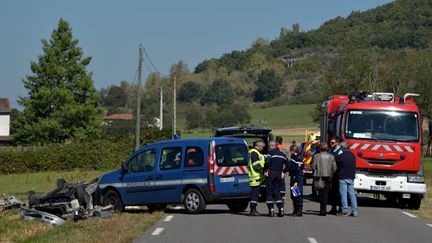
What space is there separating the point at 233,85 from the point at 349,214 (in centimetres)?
12352

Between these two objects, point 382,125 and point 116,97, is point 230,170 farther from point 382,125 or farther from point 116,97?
point 116,97

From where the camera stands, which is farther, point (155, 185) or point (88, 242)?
point (155, 185)

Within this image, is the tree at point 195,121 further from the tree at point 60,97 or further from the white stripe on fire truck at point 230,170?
the white stripe on fire truck at point 230,170

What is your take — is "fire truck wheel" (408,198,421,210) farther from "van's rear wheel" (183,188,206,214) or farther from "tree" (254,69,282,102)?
"tree" (254,69,282,102)

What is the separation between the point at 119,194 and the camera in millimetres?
19906

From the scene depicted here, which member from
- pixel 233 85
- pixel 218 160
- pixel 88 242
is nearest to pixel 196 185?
pixel 218 160

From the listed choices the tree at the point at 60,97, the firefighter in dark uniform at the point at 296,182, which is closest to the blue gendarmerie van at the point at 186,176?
the firefighter in dark uniform at the point at 296,182

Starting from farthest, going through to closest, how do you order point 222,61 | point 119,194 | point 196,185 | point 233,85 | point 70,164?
1. point 222,61
2. point 233,85
3. point 70,164
4. point 119,194
5. point 196,185

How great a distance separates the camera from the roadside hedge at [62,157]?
182ft

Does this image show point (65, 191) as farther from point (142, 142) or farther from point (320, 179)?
point (142, 142)

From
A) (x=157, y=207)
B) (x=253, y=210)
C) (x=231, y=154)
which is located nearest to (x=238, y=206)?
(x=253, y=210)

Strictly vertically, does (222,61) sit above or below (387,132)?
above

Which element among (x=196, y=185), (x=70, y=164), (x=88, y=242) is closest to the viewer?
(x=88, y=242)

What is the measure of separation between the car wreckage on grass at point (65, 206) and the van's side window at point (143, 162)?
1.31 meters
